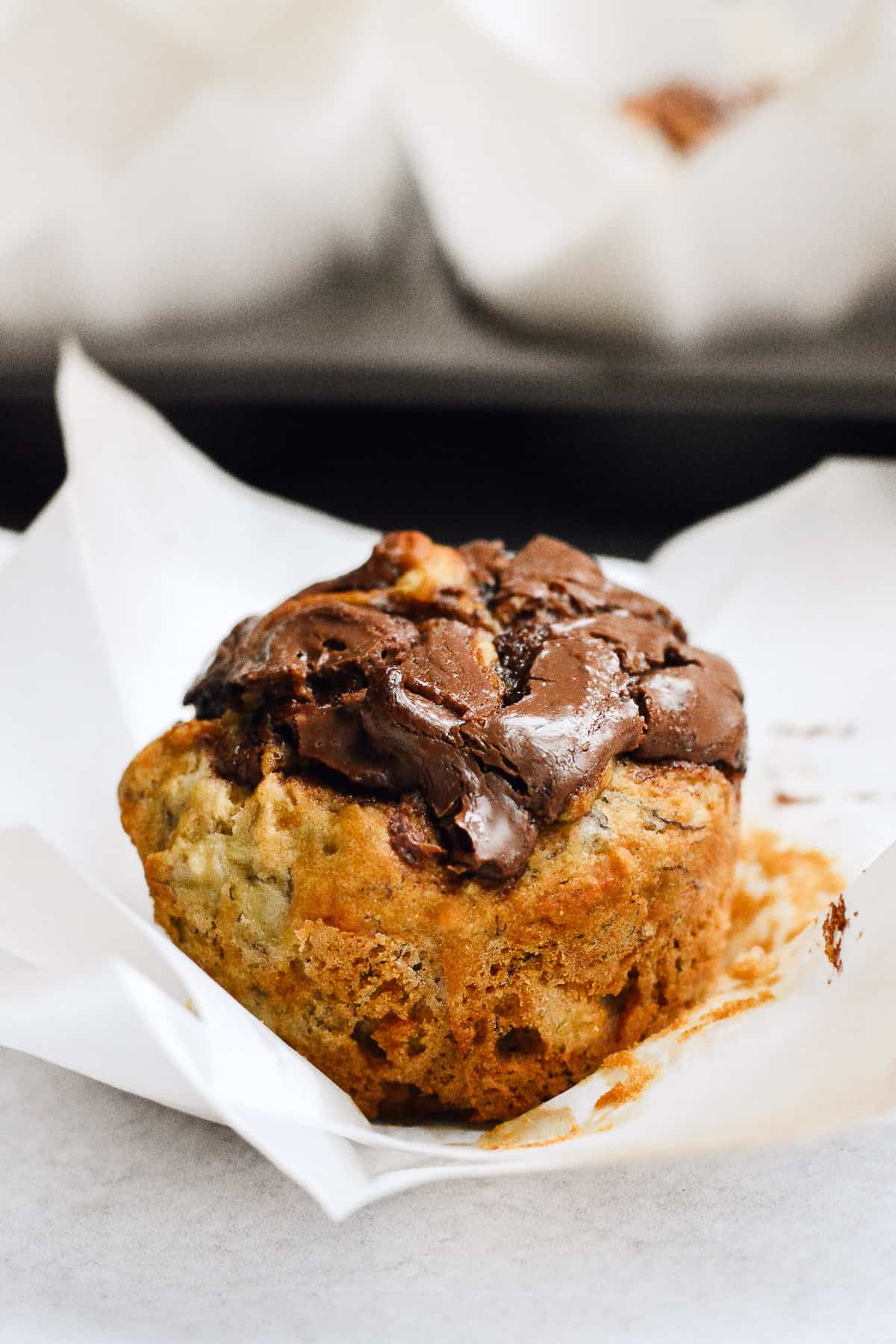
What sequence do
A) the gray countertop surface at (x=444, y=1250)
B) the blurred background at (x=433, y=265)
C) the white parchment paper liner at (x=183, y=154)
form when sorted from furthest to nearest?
the white parchment paper liner at (x=183, y=154) < the blurred background at (x=433, y=265) < the gray countertop surface at (x=444, y=1250)

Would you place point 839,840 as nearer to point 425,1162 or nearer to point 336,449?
point 425,1162

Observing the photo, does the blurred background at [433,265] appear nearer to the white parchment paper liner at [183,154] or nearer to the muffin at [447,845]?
the white parchment paper liner at [183,154]

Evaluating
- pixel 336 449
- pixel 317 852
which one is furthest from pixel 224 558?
pixel 317 852

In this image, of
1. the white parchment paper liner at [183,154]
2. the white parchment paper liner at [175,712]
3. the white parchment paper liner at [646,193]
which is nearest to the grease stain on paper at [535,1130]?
the white parchment paper liner at [175,712]

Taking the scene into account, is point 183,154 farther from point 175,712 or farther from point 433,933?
point 433,933

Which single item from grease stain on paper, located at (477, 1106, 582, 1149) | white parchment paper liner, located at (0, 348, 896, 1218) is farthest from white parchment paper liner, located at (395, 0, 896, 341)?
Answer: grease stain on paper, located at (477, 1106, 582, 1149)

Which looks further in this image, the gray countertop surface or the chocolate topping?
the chocolate topping

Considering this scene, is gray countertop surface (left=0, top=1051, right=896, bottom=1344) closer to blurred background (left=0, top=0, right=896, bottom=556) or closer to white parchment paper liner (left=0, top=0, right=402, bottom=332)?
blurred background (left=0, top=0, right=896, bottom=556)
